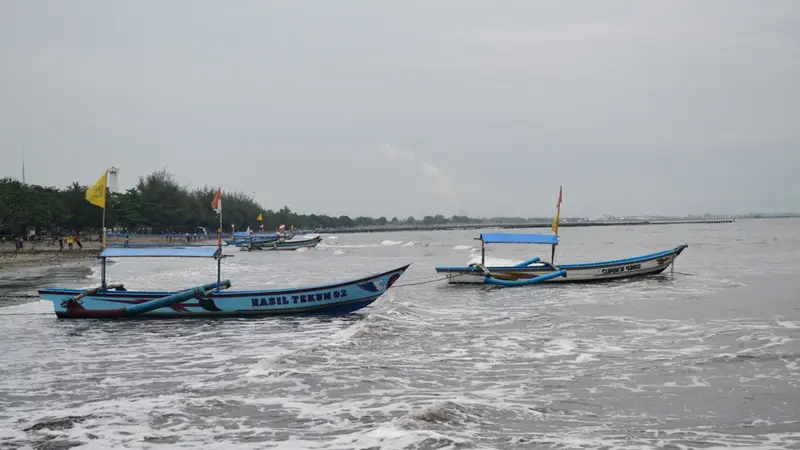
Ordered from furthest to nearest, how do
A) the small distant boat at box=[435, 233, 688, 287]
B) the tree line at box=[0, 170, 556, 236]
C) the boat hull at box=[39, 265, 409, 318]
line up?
the tree line at box=[0, 170, 556, 236] → the small distant boat at box=[435, 233, 688, 287] → the boat hull at box=[39, 265, 409, 318]

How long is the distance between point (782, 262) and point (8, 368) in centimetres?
4479

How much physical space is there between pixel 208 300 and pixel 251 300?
4.30 ft

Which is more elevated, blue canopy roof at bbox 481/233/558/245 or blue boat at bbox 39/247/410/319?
blue canopy roof at bbox 481/233/558/245

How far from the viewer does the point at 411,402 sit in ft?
34.7

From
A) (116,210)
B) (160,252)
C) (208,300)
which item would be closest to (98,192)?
(160,252)

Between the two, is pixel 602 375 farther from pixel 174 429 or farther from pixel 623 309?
pixel 623 309

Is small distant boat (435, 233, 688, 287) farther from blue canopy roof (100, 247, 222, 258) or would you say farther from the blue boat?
blue canopy roof (100, 247, 222, 258)

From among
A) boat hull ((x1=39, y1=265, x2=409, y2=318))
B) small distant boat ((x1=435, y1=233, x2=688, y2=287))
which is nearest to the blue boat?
boat hull ((x1=39, y1=265, x2=409, y2=318))

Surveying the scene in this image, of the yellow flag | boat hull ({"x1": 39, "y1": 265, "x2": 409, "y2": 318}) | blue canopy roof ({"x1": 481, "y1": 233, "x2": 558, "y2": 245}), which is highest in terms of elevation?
the yellow flag

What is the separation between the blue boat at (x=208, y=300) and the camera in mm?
19453

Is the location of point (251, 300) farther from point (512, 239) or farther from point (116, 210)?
point (116, 210)

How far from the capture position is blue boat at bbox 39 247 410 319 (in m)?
19.5

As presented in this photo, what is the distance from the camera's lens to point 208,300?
64.2 feet

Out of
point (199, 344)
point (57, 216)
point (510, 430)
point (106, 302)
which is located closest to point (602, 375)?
point (510, 430)
